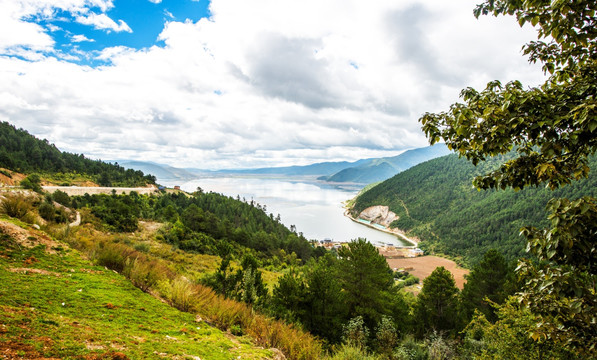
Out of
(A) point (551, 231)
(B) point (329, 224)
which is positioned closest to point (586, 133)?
(A) point (551, 231)

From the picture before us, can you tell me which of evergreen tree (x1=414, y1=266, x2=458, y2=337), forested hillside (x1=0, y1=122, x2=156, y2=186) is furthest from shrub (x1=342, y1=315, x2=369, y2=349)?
forested hillside (x1=0, y1=122, x2=156, y2=186)

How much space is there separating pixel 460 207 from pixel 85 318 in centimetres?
14856

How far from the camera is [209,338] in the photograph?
13.3 ft

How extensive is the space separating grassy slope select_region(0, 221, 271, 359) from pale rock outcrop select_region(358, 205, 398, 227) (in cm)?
13713

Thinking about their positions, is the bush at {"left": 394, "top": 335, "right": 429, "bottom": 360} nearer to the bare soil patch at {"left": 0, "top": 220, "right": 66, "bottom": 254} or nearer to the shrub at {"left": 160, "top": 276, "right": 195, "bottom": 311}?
the shrub at {"left": 160, "top": 276, "right": 195, "bottom": 311}

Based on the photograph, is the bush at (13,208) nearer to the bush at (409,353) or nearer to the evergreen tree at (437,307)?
the bush at (409,353)

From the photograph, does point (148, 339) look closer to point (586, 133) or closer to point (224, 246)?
point (586, 133)

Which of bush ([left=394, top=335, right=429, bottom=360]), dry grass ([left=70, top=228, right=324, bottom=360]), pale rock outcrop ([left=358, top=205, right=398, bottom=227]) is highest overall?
dry grass ([left=70, top=228, right=324, bottom=360])

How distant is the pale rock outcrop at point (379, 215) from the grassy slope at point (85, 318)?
137132 millimetres

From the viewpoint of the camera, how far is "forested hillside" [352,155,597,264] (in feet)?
291

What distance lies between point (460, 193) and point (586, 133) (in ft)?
521

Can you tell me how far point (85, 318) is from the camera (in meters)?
3.52

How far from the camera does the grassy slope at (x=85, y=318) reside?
269 centimetres

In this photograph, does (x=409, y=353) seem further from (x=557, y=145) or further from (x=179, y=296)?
(x=557, y=145)
